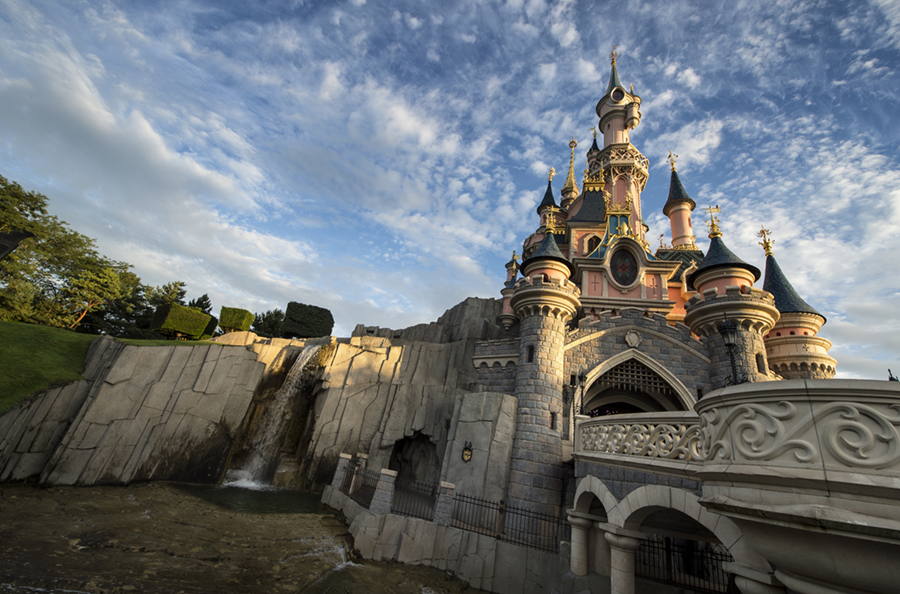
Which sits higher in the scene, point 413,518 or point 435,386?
point 435,386

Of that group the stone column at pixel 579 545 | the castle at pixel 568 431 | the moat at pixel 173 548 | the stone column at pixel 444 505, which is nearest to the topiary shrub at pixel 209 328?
the castle at pixel 568 431

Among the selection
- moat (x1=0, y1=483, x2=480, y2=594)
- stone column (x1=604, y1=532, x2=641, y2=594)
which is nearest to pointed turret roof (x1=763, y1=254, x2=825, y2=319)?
stone column (x1=604, y1=532, x2=641, y2=594)

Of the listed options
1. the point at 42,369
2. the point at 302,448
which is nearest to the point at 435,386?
the point at 302,448

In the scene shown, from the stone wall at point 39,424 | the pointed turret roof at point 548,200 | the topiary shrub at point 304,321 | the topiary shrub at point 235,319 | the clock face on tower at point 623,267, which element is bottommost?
the stone wall at point 39,424

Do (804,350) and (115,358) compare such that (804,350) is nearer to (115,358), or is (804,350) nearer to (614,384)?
(614,384)

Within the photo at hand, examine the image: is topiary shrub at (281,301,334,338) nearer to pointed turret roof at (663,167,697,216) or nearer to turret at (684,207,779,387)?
turret at (684,207,779,387)

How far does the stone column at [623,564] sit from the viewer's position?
7383 mm

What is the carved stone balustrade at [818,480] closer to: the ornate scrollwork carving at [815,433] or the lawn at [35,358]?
the ornate scrollwork carving at [815,433]

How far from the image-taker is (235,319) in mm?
25578

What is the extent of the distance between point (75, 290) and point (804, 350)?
128 feet

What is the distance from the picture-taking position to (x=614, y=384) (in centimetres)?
1792

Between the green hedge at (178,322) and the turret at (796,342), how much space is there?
32482 mm

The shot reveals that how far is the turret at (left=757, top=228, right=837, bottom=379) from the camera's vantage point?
63.8 ft

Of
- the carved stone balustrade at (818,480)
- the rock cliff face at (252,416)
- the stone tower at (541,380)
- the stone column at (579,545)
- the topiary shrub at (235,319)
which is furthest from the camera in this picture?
the topiary shrub at (235,319)
